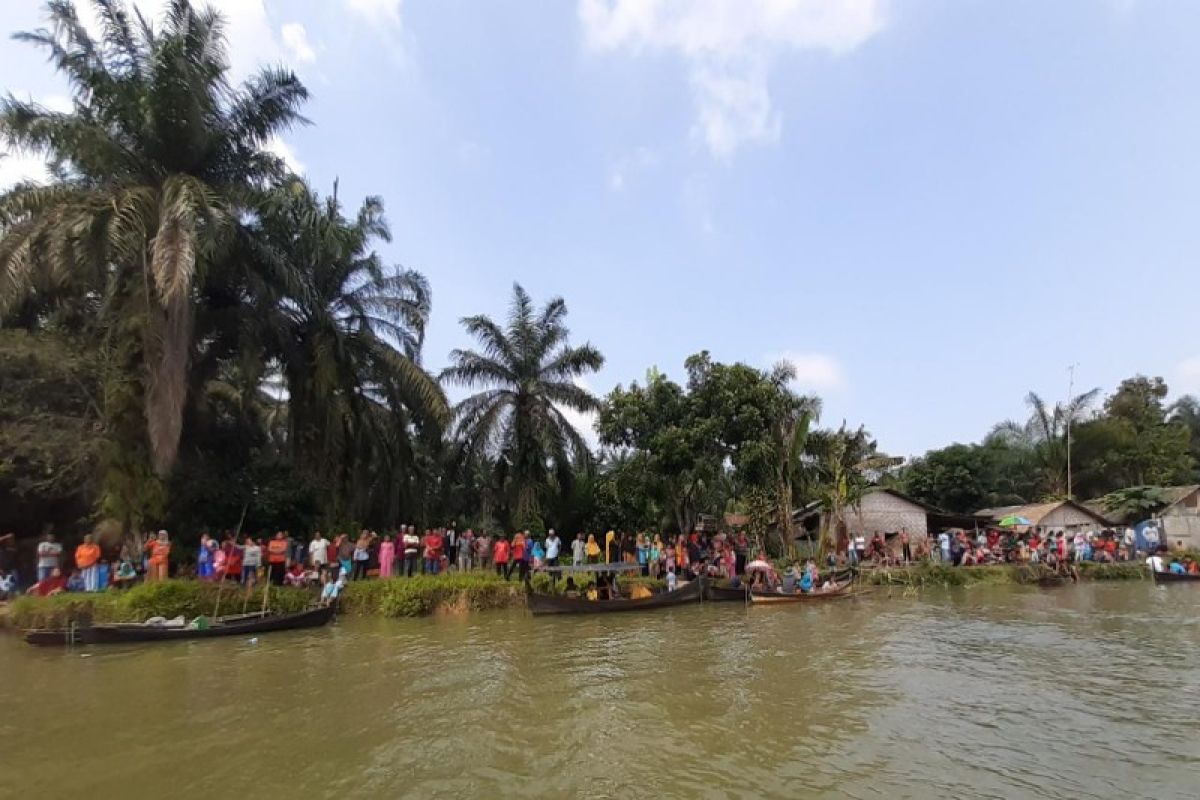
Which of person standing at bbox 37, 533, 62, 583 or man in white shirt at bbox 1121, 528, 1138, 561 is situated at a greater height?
man in white shirt at bbox 1121, 528, 1138, 561

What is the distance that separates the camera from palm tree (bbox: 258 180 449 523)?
2192 cm

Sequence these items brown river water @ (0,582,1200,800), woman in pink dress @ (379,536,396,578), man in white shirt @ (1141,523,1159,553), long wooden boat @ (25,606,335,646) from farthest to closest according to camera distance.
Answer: man in white shirt @ (1141,523,1159,553) < woman in pink dress @ (379,536,396,578) < long wooden boat @ (25,606,335,646) < brown river water @ (0,582,1200,800)

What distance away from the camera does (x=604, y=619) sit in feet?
60.5

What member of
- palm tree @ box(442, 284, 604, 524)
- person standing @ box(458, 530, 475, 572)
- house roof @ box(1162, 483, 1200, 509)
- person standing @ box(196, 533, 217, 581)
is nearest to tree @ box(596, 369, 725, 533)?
palm tree @ box(442, 284, 604, 524)

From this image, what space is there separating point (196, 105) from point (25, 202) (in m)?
4.87

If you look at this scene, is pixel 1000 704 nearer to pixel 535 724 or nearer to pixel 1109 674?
pixel 1109 674

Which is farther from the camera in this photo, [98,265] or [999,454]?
[999,454]

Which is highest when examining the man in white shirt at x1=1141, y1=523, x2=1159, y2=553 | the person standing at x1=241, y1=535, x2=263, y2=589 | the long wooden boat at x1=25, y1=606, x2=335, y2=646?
the man in white shirt at x1=1141, y1=523, x2=1159, y2=553

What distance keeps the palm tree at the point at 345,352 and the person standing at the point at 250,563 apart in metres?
4.93

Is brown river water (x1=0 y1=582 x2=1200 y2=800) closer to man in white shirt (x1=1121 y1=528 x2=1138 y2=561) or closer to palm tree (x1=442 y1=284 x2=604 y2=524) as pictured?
palm tree (x1=442 y1=284 x2=604 y2=524)

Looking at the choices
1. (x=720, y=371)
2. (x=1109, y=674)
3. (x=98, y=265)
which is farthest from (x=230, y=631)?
(x=720, y=371)

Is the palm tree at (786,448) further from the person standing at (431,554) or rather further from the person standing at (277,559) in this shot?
the person standing at (277,559)

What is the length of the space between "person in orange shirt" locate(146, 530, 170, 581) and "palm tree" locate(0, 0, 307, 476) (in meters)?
1.87

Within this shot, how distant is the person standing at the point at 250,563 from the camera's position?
18.2 metres
